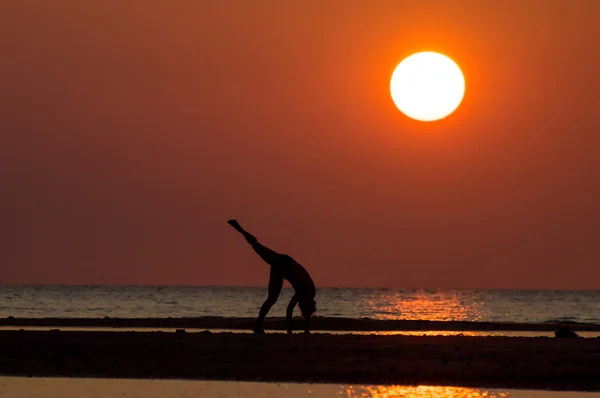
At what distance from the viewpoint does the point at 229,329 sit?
53531 millimetres

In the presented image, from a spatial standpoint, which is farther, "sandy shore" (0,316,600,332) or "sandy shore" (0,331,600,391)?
"sandy shore" (0,316,600,332)

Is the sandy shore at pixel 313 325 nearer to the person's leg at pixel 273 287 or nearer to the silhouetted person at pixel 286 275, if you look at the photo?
the person's leg at pixel 273 287

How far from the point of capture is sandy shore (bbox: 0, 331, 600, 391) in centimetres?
2764

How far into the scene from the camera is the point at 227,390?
25.5m

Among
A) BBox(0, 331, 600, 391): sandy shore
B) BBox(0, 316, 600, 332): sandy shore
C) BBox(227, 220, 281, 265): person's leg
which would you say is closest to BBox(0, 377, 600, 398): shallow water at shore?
BBox(0, 331, 600, 391): sandy shore

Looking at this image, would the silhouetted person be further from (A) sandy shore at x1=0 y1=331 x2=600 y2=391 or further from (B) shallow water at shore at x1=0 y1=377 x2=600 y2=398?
(B) shallow water at shore at x1=0 y1=377 x2=600 y2=398

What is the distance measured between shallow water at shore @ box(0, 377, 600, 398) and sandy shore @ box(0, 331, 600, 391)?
40.7 inches

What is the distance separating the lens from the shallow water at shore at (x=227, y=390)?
24.5m

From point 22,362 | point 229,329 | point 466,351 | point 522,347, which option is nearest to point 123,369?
point 22,362

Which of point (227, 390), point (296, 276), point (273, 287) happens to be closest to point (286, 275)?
point (296, 276)

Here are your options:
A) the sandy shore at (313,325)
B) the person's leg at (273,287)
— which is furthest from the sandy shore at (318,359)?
the sandy shore at (313,325)

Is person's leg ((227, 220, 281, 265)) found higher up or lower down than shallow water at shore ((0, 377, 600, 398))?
higher up

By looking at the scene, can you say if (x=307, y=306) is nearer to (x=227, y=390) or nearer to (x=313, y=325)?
(x=313, y=325)

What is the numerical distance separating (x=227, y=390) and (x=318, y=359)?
5919 millimetres
